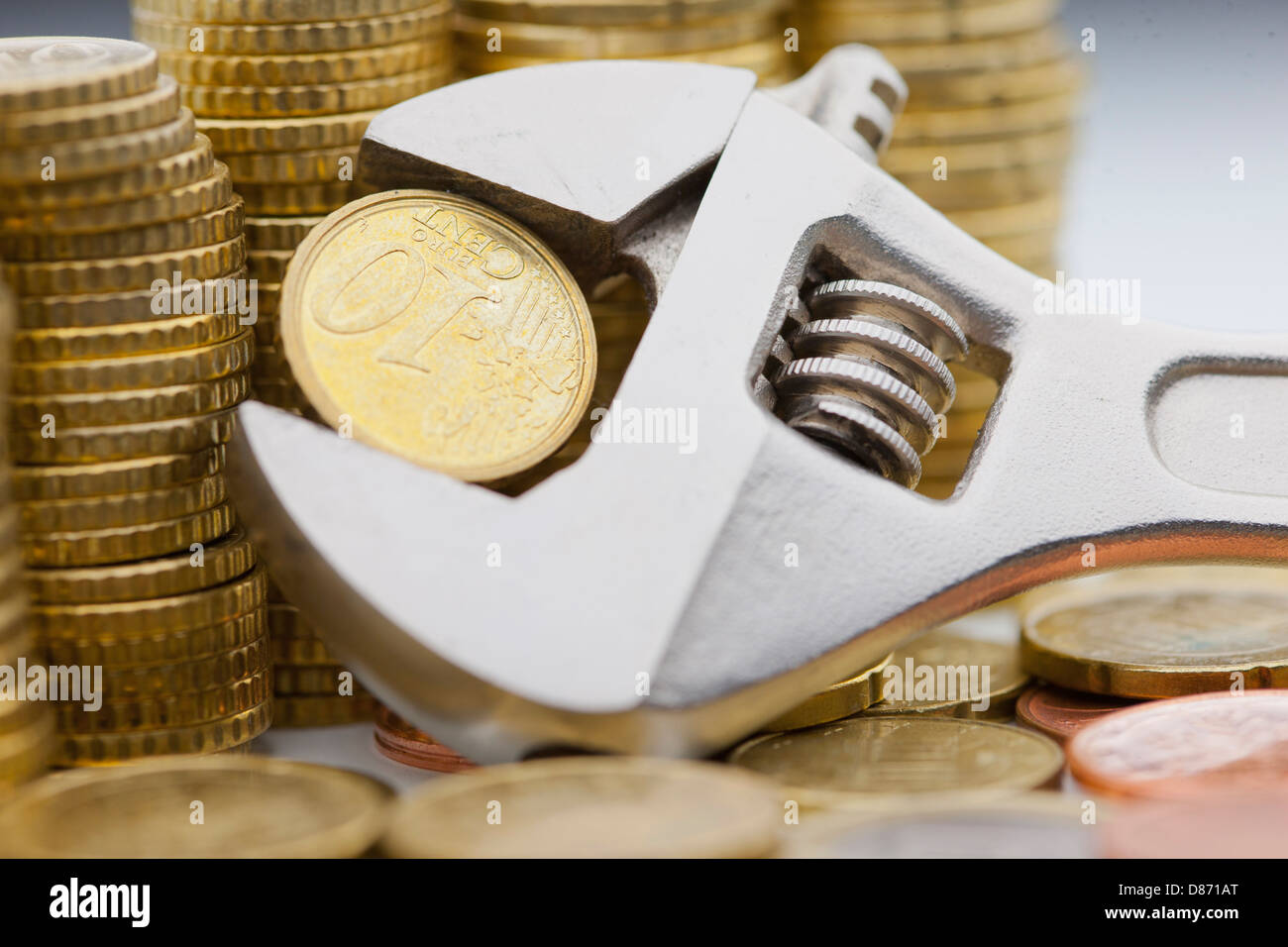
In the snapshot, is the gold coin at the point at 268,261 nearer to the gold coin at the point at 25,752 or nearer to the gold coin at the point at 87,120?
the gold coin at the point at 87,120

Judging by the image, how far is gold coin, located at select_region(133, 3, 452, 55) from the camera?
1.50 metres

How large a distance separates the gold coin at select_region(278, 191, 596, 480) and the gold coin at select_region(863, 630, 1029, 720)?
40 centimetres

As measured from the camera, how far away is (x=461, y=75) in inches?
67.2

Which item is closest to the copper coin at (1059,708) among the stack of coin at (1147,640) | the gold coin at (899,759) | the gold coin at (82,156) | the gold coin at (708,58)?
the stack of coin at (1147,640)

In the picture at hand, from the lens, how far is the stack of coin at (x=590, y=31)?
167 centimetres

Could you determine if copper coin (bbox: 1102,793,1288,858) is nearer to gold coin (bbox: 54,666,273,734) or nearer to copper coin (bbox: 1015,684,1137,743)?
copper coin (bbox: 1015,684,1137,743)

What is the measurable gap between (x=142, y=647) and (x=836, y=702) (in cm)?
57

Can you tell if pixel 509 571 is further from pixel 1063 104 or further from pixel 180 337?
pixel 1063 104

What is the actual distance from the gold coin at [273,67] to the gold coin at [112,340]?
0.25 m

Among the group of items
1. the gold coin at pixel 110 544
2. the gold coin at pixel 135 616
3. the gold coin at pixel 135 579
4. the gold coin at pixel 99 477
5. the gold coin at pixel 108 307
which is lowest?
the gold coin at pixel 135 616

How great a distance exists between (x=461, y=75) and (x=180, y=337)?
1.57 ft

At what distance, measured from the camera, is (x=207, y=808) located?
48.4 inches

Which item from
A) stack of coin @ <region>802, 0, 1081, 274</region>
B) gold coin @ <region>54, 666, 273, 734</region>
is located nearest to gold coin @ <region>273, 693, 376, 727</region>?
gold coin @ <region>54, 666, 273, 734</region>
